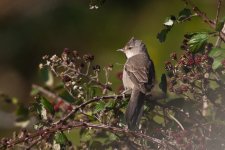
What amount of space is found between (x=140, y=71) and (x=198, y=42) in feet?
4.80

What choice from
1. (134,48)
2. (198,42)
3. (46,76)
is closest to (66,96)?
(46,76)

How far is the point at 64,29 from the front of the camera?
33.7 feet

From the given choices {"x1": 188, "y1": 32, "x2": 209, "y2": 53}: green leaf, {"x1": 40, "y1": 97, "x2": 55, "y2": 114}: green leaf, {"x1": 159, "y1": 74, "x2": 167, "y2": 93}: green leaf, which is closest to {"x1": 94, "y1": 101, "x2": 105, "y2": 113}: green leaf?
{"x1": 40, "y1": 97, "x2": 55, "y2": 114}: green leaf

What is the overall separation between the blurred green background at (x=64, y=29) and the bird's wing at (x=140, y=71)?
2.61 meters

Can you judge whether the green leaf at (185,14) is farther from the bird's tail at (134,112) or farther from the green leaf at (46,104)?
the green leaf at (46,104)

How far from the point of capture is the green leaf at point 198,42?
4.17 metres

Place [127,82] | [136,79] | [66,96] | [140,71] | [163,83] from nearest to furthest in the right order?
[163,83], [66,96], [127,82], [136,79], [140,71]

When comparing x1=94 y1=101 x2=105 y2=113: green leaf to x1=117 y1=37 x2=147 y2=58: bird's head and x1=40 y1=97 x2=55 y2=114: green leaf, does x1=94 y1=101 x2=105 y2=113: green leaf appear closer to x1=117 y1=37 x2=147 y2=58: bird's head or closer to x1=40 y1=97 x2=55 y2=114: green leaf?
x1=40 y1=97 x2=55 y2=114: green leaf

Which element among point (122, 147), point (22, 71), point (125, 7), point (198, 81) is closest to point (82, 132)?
point (122, 147)

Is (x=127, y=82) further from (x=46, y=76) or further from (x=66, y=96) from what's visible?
(x=66, y=96)

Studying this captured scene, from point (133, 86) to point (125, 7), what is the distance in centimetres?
457

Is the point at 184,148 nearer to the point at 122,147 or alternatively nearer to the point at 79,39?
the point at 122,147

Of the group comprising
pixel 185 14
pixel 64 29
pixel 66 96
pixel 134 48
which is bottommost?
pixel 66 96

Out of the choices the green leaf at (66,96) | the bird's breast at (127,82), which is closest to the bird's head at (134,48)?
the bird's breast at (127,82)
